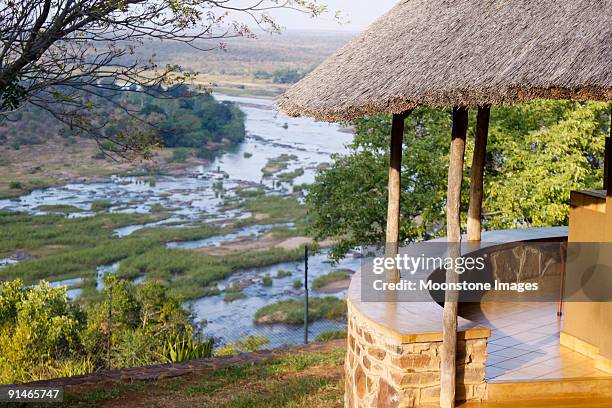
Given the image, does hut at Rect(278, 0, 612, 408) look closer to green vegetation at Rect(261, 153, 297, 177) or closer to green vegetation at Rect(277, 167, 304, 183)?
green vegetation at Rect(277, 167, 304, 183)

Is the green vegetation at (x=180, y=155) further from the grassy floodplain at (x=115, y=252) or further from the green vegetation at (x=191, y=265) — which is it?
the green vegetation at (x=191, y=265)

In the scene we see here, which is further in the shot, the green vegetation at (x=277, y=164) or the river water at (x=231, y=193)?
the green vegetation at (x=277, y=164)

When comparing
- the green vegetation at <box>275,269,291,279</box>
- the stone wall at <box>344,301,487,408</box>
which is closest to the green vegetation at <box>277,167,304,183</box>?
the green vegetation at <box>275,269,291,279</box>

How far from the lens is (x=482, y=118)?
21.2 ft

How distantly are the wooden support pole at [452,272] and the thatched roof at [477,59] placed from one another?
13.6 inches

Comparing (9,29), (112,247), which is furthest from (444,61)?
(112,247)

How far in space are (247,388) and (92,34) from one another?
12.7ft

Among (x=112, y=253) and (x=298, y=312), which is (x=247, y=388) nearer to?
(x=298, y=312)

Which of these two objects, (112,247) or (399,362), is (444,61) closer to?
(399,362)

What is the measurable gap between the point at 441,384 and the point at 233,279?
2671cm

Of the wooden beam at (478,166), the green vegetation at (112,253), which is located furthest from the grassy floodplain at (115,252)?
the wooden beam at (478,166)

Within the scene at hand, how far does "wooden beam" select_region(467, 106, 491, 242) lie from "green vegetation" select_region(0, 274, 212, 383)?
475 cm
